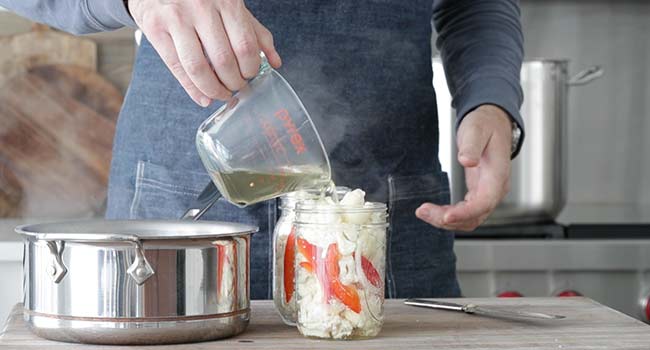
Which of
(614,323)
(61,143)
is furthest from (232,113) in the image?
(61,143)

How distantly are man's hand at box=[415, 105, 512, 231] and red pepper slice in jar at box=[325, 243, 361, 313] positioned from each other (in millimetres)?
289

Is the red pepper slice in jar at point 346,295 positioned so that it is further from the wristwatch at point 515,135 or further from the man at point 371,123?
the wristwatch at point 515,135

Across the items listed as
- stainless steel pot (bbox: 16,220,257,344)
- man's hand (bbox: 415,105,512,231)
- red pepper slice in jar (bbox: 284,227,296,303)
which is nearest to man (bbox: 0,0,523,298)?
man's hand (bbox: 415,105,512,231)

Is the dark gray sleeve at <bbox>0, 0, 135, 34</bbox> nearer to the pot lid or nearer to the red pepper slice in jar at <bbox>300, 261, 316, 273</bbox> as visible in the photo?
the pot lid

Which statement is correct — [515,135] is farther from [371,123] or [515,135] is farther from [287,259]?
[287,259]

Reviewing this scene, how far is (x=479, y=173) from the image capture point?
1.32 m

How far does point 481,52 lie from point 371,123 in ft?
0.62

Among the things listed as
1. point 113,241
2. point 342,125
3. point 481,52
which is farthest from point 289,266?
point 481,52

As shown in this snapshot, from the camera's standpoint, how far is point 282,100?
1.04m

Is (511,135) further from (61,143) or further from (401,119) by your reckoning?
(61,143)

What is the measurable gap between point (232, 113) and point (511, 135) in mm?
451

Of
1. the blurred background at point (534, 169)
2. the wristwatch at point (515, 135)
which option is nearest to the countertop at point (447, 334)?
the wristwatch at point (515, 135)

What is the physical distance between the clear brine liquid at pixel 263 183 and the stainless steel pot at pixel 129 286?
0.24 ft

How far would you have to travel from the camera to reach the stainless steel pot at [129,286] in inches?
37.7
